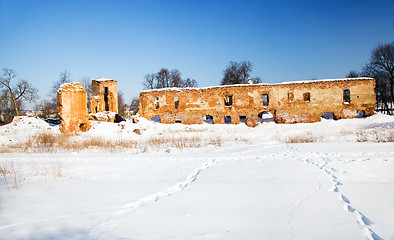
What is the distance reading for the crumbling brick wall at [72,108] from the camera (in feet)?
52.7

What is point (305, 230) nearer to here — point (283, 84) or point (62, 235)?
point (62, 235)

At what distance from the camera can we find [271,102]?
21.1m

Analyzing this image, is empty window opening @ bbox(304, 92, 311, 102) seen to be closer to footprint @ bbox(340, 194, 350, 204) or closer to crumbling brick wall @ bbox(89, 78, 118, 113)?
footprint @ bbox(340, 194, 350, 204)

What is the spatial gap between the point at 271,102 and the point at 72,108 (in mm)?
16321

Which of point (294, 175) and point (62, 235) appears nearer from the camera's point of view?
point (62, 235)

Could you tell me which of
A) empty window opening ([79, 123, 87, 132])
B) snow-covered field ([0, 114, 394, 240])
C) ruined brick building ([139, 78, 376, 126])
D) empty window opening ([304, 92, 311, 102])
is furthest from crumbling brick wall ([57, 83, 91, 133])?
empty window opening ([304, 92, 311, 102])

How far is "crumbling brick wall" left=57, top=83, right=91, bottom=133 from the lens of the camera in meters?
16.1

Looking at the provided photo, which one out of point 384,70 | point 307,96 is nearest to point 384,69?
point 384,70

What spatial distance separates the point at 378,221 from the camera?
2.30m

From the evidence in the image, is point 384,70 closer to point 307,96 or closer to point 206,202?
point 307,96

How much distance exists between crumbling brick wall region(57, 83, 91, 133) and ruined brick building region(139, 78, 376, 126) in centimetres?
684

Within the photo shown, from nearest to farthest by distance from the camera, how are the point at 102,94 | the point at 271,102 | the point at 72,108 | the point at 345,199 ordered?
the point at 345,199, the point at 72,108, the point at 271,102, the point at 102,94

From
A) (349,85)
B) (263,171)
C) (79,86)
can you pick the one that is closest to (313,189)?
(263,171)

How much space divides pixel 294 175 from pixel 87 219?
3492 millimetres
